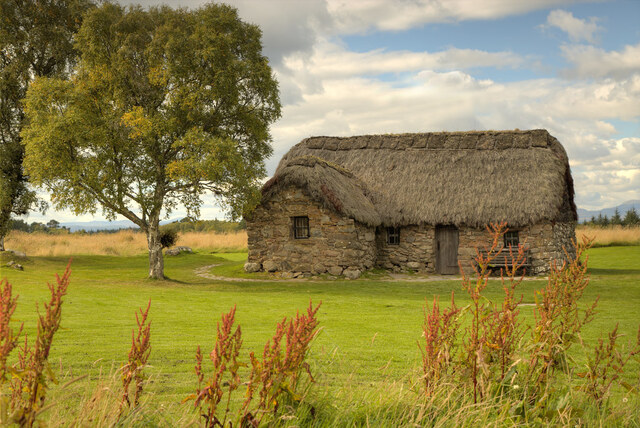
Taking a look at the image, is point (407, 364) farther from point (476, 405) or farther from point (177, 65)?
point (177, 65)

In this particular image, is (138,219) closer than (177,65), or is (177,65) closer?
(177,65)

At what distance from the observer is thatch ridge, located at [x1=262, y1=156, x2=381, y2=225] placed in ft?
76.5

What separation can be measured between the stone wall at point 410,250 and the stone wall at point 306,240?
111 centimetres

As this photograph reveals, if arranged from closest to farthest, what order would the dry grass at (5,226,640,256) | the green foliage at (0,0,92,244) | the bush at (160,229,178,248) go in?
the green foliage at (0,0,92,244) < the bush at (160,229,178,248) < the dry grass at (5,226,640,256)

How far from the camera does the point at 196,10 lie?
75.4 feet

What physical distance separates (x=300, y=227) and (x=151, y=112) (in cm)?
772

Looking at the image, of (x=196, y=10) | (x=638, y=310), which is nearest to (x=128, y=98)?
(x=196, y=10)

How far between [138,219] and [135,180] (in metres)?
1.63

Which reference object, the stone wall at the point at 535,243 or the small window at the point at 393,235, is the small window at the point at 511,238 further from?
the small window at the point at 393,235

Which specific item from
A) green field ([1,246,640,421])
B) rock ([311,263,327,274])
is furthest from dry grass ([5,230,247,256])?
rock ([311,263,327,274])

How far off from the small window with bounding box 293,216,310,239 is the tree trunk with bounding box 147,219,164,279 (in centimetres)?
570

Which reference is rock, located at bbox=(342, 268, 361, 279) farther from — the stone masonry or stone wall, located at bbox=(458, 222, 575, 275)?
stone wall, located at bbox=(458, 222, 575, 275)

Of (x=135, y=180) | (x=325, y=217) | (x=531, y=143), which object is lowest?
(x=325, y=217)

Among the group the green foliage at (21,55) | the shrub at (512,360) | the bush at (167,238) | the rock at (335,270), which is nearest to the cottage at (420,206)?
the rock at (335,270)
